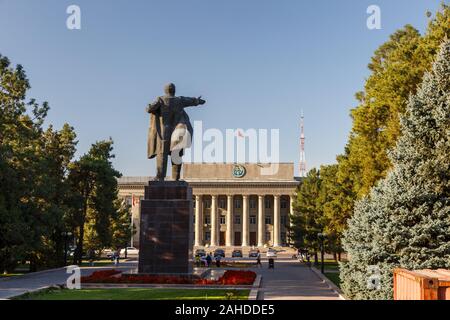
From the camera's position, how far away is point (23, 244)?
34031 mm

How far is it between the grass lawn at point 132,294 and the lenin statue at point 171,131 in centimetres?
645

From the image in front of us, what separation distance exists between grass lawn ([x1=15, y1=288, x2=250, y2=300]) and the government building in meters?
84.4

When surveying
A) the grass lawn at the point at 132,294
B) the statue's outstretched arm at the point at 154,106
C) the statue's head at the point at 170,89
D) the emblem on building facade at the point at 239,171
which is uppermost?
the emblem on building facade at the point at 239,171

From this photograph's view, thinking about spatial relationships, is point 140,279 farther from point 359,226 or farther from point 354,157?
point 354,157

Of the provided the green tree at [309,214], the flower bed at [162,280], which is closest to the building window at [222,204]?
the green tree at [309,214]

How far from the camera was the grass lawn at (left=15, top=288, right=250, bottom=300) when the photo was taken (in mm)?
19344

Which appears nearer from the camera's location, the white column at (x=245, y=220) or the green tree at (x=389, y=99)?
the green tree at (x=389, y=99)

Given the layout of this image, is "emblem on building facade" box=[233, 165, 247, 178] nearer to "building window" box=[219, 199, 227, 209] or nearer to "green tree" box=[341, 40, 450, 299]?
"building window" box=[219, 199, 227, 209]

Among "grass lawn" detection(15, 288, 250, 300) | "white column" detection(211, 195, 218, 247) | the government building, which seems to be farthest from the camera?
"white column" detection(211, 195, 218, 247)

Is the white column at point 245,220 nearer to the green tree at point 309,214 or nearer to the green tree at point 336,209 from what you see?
the green tree at point 309,214

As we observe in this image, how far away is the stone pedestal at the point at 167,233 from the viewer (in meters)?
24.4

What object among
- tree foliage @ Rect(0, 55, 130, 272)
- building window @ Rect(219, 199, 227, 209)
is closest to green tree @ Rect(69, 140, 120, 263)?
tree foliage @ Rect(0, 55, 130, 272)

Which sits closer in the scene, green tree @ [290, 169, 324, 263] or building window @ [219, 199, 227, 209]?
green tree @ [290, 169, 324, 263]

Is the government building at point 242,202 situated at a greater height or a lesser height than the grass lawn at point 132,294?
greater
